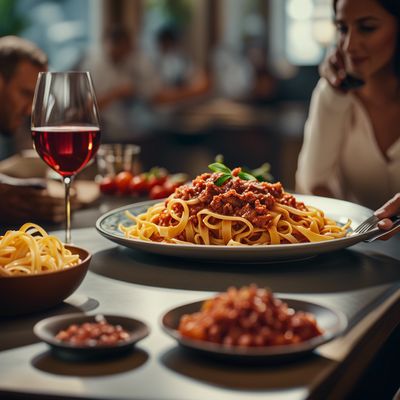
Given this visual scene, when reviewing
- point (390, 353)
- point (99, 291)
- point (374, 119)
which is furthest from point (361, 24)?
point (99, 291)

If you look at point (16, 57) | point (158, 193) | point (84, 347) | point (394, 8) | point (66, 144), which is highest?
point (394, 8)

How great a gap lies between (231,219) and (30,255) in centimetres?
53

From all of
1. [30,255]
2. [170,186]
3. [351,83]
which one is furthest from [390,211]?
[351,83]

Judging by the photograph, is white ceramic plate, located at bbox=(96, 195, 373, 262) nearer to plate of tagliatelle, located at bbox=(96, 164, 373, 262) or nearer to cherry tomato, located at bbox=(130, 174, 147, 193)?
plate of tagliatelle, located at bbox=(96, 164, 373, 262)

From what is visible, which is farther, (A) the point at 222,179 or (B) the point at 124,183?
(B) the point at 124,183

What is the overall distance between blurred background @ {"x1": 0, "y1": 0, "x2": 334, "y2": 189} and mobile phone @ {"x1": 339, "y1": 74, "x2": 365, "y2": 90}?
4344 millimetres

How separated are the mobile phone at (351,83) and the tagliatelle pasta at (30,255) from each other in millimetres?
1827

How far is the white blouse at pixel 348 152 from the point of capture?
2.98 m

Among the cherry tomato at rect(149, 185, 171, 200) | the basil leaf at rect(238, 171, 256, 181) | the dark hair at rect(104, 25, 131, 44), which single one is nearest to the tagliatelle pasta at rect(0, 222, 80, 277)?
the basil leaf at rect(238, 171, 256, 181)

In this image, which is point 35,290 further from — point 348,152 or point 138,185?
point 348,152

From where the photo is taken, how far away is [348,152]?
121 inches

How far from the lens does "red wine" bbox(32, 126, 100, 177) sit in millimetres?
1610

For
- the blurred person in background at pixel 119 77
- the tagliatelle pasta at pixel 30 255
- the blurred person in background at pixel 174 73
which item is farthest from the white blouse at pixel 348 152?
the blurred person in background at pixel 174 73

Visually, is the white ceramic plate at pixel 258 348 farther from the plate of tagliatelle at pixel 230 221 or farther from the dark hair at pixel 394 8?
the dark hair at pixel 394 8
